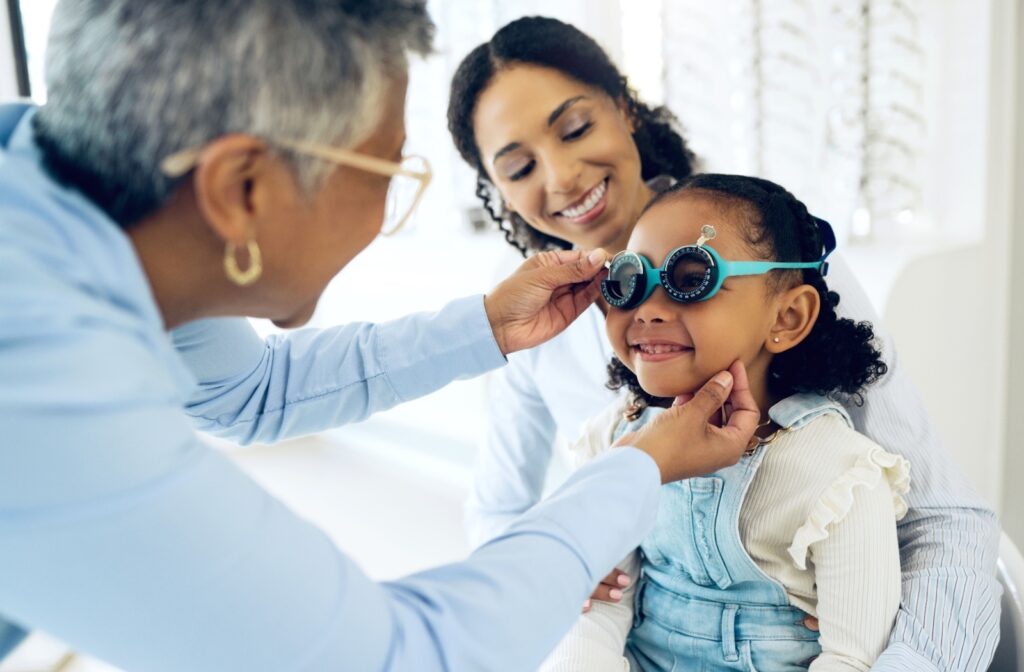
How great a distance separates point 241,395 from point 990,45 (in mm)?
1943

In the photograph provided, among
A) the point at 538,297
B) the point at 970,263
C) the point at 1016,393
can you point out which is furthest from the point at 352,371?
the point at 1016,393

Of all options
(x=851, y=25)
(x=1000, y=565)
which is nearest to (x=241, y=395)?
(x=1000, y=565)

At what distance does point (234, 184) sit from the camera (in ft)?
2.92

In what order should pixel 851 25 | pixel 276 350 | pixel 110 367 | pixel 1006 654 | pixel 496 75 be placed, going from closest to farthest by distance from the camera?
pixel 110 367, pixel 1006 654, pixel 276 350, pixel 496 75, pixel 851 25

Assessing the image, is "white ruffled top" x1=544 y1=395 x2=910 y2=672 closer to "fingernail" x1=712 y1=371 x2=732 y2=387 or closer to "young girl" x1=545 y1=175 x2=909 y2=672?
"young girl" x1=545 y1=175 x2=909 y2=672

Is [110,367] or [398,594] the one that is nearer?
[110,367]

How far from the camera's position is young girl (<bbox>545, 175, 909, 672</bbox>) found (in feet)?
4.00

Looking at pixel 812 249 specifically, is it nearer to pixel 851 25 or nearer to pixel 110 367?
pixel 110 367

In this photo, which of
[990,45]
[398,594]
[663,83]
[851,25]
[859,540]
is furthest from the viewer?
[663,83]

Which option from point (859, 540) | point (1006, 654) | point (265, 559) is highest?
point (265, 559)

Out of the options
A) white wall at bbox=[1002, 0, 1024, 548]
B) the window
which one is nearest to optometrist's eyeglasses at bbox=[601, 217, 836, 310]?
white wall at bbox=[1002, 0, 1024, 548]

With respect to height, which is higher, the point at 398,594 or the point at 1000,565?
the point at 398,594

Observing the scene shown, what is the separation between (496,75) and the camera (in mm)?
1739

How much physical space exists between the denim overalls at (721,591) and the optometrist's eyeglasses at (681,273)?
0.24 meters
